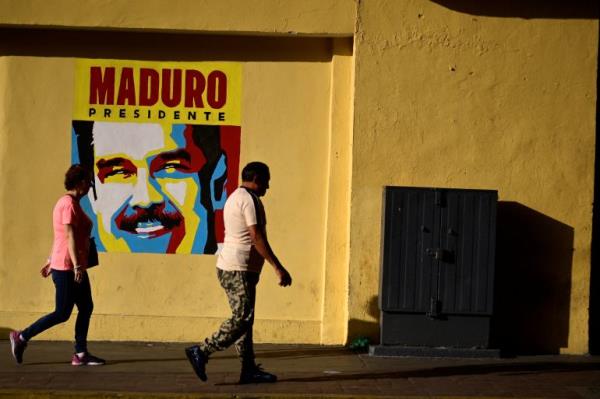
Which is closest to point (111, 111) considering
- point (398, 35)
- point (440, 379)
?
point (398, 35)

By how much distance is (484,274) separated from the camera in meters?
9.55

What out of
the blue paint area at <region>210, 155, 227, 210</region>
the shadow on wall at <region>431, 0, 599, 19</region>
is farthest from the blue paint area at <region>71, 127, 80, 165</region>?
the shadow on wall at <region>431, 0, 599, 19</region>

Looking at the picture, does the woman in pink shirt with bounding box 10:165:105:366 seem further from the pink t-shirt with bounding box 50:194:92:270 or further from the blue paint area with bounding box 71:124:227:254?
the blue paint area with bounding box 71:124:227:254

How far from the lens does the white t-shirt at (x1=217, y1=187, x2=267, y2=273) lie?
7.88m

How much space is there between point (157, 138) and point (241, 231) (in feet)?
9.50

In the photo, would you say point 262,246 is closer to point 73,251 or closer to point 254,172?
point 254,172

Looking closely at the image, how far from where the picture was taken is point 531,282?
33.4ft

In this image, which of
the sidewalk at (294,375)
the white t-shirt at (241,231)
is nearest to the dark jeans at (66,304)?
the sidewalk at (294,375)

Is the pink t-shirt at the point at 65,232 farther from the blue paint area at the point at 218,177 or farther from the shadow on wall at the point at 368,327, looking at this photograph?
the shadow on wall at the point at 368,327

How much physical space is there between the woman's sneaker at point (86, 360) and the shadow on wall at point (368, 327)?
8.18 feet

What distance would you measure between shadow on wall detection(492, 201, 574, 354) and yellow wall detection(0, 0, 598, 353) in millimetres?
123

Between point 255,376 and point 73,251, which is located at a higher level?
point 73,251

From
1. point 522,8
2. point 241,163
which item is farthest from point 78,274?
point 522,8

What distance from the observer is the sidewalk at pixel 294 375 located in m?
7.89
